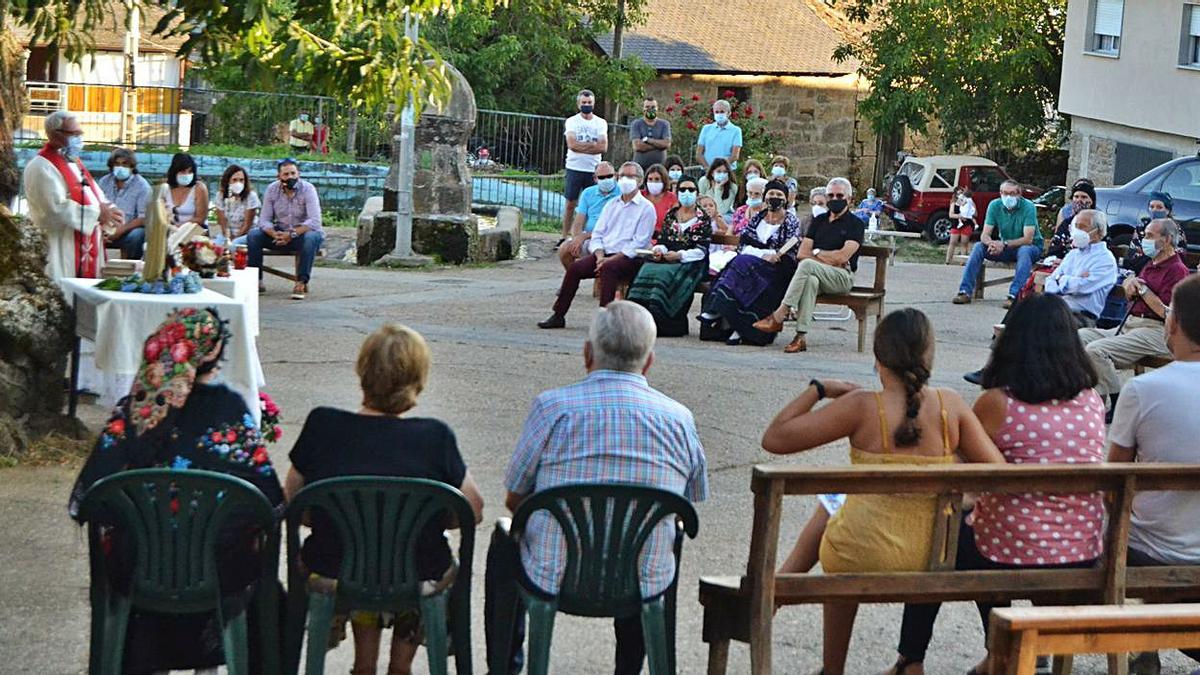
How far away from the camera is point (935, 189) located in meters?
27.6

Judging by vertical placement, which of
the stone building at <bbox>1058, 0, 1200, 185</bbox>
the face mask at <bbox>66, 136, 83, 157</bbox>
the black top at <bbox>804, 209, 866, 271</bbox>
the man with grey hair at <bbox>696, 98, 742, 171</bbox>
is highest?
the stone building at <bbox>1058, 0, 1200, 185</bbox>

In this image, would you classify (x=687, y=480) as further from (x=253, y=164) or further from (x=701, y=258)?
(x=253, y=164)

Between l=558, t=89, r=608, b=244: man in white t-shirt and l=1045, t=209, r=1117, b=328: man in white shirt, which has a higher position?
l=558, t=89, r=608, b=244: man in white t-shirt

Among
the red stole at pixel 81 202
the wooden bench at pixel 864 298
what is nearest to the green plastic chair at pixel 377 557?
the red stole at pixel 81 202

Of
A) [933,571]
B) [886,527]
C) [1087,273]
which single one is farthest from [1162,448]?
[1087,273]

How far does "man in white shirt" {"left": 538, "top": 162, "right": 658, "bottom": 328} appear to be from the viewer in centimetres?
1377

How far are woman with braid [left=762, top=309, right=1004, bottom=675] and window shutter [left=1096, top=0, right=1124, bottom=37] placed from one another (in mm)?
26447

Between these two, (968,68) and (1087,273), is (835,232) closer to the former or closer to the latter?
(1087,273)

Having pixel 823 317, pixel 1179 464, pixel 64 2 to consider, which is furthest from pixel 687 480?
pixel 823 317

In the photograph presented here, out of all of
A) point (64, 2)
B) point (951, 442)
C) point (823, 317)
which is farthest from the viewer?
point (823, 317)

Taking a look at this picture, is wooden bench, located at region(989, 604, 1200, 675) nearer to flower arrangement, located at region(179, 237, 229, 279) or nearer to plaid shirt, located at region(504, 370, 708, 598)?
plaid shirt, located at region(504, 370, 708, 598)

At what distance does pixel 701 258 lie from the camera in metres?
13.7

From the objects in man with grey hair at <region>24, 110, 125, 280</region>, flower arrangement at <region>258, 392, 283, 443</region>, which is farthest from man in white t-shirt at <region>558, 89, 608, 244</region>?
flower arrangement at <region>258, 392, 283, 443</region>

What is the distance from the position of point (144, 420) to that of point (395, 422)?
731 mm
